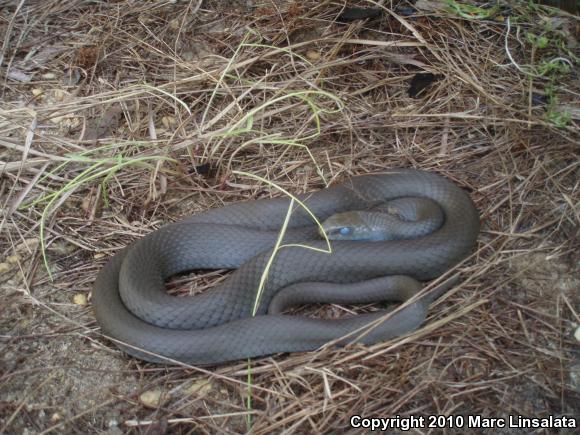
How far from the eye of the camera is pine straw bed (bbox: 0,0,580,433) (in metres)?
3.20

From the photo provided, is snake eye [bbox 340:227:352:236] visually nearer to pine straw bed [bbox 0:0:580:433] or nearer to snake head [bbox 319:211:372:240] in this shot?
snake head [bbox 319:211:372:240]

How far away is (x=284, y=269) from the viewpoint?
12.8 feet

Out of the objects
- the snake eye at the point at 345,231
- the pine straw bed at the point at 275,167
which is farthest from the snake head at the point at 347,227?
the pine straw bed at the point at 275,167

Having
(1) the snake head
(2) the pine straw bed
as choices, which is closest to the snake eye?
(1) the snake head

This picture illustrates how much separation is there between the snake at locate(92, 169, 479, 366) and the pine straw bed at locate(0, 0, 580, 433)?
0.40 ft

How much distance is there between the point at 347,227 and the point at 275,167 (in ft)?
2.44

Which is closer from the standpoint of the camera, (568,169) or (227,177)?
(568,169)

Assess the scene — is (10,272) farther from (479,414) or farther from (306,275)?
(479,414)

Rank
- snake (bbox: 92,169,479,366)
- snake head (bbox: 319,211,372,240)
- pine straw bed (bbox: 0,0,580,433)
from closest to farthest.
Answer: pine straw bed (bbox: 0,0,580,433) < snake (bbox: 92,169,479,366) < snake head (bbox: 319,211,372,240)

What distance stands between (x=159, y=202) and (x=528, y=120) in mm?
2840

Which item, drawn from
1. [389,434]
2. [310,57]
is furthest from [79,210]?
[389,434]

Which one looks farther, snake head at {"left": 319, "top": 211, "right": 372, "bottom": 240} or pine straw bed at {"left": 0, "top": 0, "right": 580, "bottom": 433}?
snake head at {"left": 319, "top": 211, "right": 372, "bottom": 240}

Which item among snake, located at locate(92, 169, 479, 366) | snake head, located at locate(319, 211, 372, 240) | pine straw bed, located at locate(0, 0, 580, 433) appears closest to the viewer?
pine straw bed, located at locate(0, 0, 580, 433)

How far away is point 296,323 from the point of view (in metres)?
3.45
